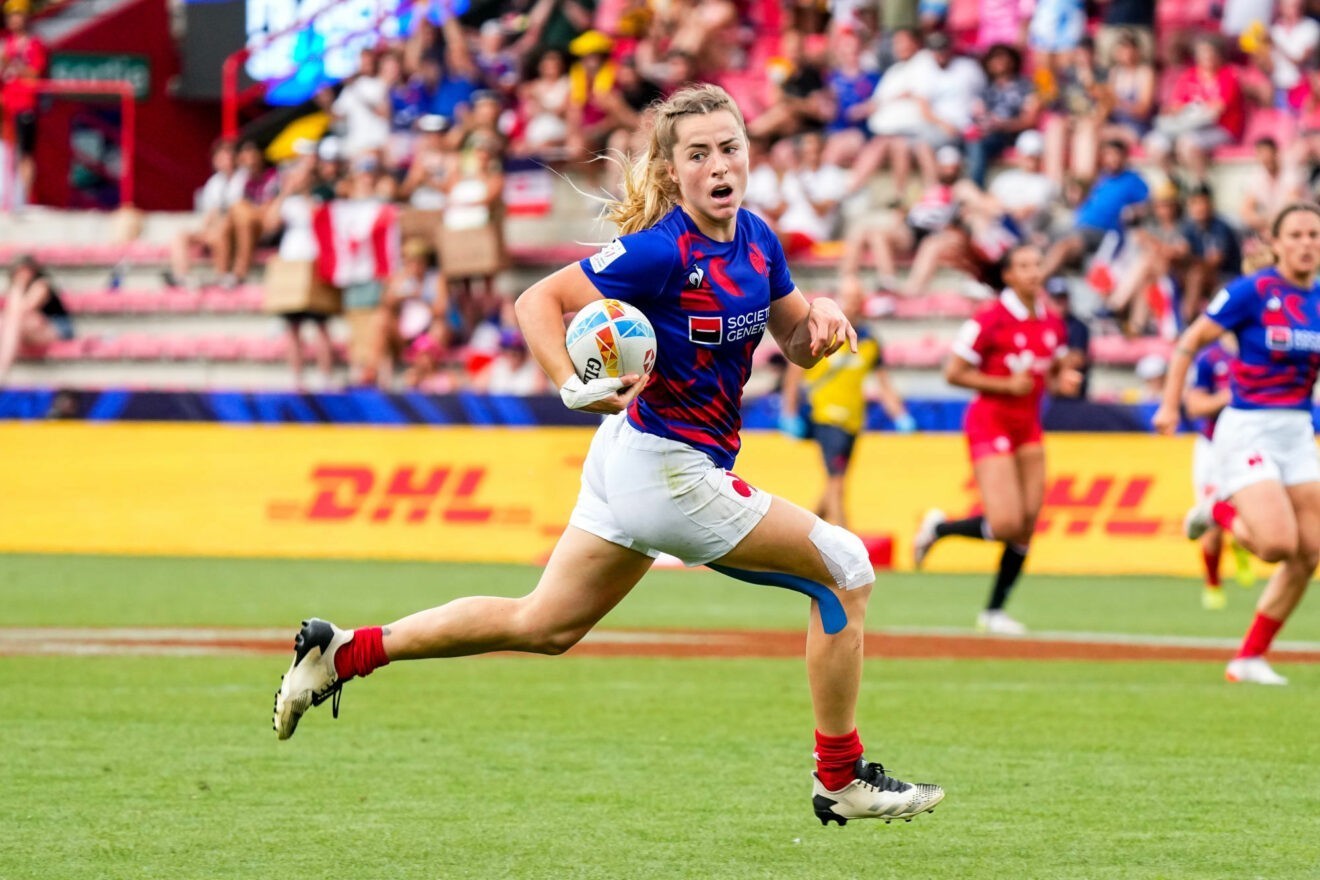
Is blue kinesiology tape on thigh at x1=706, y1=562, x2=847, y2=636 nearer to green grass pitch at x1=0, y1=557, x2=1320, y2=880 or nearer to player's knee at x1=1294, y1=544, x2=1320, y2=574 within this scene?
green grass pitch at x1=0, y1=557, x2=1320, y2=880

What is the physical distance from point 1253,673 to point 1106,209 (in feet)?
37.2

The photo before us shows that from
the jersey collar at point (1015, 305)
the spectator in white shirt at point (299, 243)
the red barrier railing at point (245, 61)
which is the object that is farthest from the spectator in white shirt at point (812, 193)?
the jersey collar at point (1015, 305)

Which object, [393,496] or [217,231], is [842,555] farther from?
[217,231]

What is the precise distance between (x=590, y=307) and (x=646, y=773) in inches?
94.4

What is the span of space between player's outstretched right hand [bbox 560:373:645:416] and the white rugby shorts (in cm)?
51

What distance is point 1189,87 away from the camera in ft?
72.9

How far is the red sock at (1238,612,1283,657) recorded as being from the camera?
10555 millimetres

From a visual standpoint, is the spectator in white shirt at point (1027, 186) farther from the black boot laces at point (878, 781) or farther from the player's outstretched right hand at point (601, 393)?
the player's outstretched right hand at point (601, 393)

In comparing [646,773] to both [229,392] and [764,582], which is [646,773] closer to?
[764,582]

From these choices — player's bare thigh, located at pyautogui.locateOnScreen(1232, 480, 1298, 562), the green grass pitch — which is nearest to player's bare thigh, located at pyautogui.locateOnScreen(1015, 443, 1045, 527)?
the green grass pitch

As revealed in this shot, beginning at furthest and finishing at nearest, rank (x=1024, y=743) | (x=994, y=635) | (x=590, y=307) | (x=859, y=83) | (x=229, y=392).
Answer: (x=859, y=83)
(x=229, y=392)
(x=994, y=635)
(x=1024, y=743)
(x=590, y=307)

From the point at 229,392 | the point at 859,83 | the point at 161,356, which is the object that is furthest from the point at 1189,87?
the point at 161,356

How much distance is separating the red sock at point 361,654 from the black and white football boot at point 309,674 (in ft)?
0.07

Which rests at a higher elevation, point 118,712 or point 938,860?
point 938,860
